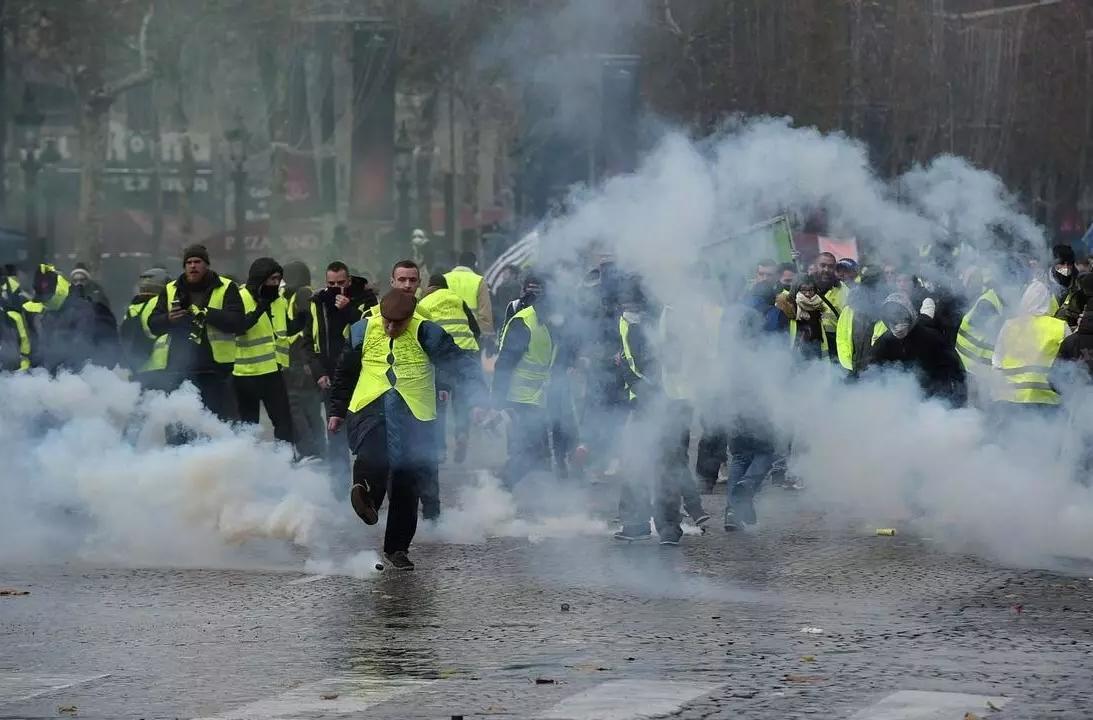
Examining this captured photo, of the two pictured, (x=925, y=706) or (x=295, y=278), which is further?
(x=295, y=278)

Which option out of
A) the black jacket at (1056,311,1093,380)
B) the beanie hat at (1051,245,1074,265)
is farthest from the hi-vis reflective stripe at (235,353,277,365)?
the beanie hat at (1051,245,1074,265)

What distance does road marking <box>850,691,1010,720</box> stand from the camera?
795cm

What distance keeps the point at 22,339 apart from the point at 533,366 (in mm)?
5147

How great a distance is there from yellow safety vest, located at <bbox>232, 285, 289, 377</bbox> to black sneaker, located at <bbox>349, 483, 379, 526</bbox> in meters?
3.66

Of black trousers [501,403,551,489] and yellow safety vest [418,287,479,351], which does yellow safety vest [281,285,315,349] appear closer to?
yellow safety vest [418,287,479,351]

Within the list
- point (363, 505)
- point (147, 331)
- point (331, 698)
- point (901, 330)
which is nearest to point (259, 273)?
point (147, 331)

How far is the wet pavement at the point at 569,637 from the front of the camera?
8359mm

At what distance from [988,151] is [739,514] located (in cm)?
2937

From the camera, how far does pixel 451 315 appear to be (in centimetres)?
1702

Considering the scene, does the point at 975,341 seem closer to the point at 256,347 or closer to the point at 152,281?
the point at 256,347

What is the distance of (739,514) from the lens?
1478cm

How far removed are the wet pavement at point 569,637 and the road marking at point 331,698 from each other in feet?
0.06

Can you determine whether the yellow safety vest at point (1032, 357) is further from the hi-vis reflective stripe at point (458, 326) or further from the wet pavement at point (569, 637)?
the hi-vis reflective stripe at point (458, 326)

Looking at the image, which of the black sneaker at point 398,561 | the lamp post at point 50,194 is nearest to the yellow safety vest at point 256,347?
the black sneaker at point 398,561
